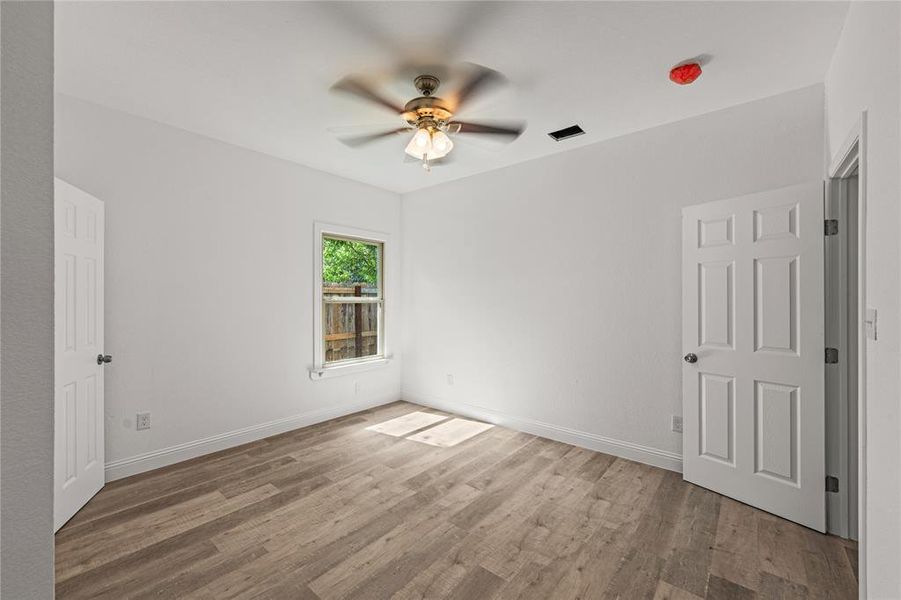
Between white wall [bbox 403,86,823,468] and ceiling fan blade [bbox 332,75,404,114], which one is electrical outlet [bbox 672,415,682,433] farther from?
ceiling fan blade [bbox 332,75,404,114]

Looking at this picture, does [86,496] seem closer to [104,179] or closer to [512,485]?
[104,179]

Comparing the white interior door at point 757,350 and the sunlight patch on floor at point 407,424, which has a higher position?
the white interior door at point 757,350

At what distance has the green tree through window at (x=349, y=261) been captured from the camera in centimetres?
454

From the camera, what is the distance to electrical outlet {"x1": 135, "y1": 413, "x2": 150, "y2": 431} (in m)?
3.08

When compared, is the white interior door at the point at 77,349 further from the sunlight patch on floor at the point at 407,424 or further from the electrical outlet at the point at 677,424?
the electrical outlet at the point at 677,424

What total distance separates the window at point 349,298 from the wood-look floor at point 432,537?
4.95 ft

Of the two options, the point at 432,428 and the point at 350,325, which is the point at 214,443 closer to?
the point at 350,325

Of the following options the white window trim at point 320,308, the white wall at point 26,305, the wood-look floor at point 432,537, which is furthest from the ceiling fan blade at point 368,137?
the wood-look floor at point 432,537

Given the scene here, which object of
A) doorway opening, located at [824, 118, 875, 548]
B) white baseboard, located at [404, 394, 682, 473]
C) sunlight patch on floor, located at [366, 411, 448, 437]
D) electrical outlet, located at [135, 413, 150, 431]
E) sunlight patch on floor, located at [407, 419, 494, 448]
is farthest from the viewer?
sunlight patch on floor, located at [366, 411, 448, 437]

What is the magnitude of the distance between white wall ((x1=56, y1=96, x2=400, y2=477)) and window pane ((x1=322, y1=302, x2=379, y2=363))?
1.06 ft

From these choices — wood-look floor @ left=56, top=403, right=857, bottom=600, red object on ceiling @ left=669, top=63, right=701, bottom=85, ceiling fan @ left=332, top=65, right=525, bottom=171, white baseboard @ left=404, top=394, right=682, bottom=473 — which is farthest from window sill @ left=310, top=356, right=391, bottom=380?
red object on ceiling @ left=669, top=63, right=701, bottom=85

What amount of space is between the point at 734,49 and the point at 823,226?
1.14 metres

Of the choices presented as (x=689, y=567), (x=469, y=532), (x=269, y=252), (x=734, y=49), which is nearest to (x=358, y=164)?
(x=269, y=252)

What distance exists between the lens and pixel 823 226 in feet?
7.80
